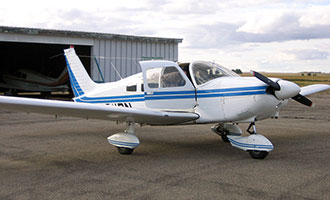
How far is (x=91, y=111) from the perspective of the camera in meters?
7.11

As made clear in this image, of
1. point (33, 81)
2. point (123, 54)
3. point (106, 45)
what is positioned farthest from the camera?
point (33, 81)

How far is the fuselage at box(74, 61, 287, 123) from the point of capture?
298 inches

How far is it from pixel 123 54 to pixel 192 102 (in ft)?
51.3

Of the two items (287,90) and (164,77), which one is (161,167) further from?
(287,90)

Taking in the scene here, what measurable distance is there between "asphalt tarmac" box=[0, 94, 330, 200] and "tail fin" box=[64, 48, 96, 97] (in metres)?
1.27

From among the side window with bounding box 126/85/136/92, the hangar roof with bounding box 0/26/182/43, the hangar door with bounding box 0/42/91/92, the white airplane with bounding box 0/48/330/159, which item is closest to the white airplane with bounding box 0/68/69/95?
the hangar door with bounding box 0/42/91/92

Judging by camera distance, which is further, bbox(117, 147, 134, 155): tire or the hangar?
the hangar

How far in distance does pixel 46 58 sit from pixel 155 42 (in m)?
12.7

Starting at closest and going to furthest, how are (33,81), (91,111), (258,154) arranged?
(91,111) → (258,154) → (33,81)

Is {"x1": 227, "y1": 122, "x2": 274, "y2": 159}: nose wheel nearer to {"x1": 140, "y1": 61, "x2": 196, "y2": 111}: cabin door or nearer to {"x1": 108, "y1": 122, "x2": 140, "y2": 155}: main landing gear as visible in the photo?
{"x1": 140, "y1": 61, "x2": 196, "y2": 111}: cabin door

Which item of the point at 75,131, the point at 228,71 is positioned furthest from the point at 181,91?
the point at 75,131

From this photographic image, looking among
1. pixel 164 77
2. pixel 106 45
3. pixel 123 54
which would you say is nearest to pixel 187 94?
pixel 164 77

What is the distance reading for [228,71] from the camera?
863 cm

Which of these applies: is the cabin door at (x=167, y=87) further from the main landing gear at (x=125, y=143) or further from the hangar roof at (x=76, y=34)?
the hangar roof at (x=76, y=34)
